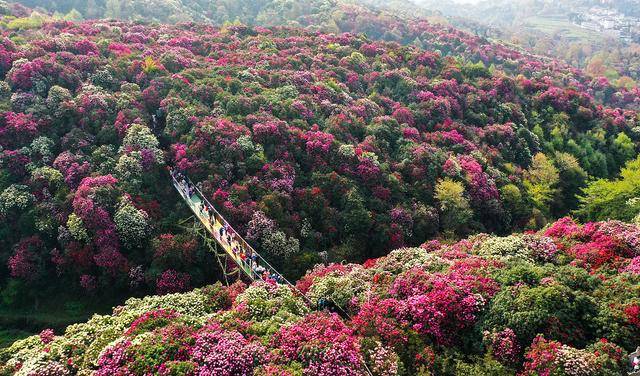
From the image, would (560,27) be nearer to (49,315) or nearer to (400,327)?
(400,327)

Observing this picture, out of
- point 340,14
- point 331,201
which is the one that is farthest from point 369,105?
point 340,14

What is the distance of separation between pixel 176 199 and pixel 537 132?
36.4 m

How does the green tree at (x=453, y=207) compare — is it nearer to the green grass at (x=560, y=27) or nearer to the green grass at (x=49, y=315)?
the green grass at (x=49, y=315)

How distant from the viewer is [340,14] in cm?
8638

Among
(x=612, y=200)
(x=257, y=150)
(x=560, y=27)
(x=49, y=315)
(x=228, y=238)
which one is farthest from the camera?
(x=560, y=27)

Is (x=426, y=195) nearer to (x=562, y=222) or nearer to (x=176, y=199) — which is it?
(x=562, y=222)

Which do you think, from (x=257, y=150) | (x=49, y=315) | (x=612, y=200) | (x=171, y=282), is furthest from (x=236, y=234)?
(x=612, y=200)

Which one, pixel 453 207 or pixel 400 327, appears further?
Answer: pixel 453 207

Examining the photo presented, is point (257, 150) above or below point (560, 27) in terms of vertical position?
above

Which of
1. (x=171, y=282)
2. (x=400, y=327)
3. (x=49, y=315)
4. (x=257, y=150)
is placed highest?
(x=400, y=327)

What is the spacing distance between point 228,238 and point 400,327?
514 inches

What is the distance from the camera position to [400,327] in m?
18.6

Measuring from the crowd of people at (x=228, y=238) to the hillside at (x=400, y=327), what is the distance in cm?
364

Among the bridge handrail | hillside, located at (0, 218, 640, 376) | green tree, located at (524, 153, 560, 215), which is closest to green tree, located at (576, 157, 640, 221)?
green tree, located at (524, 153, 560, 215)
